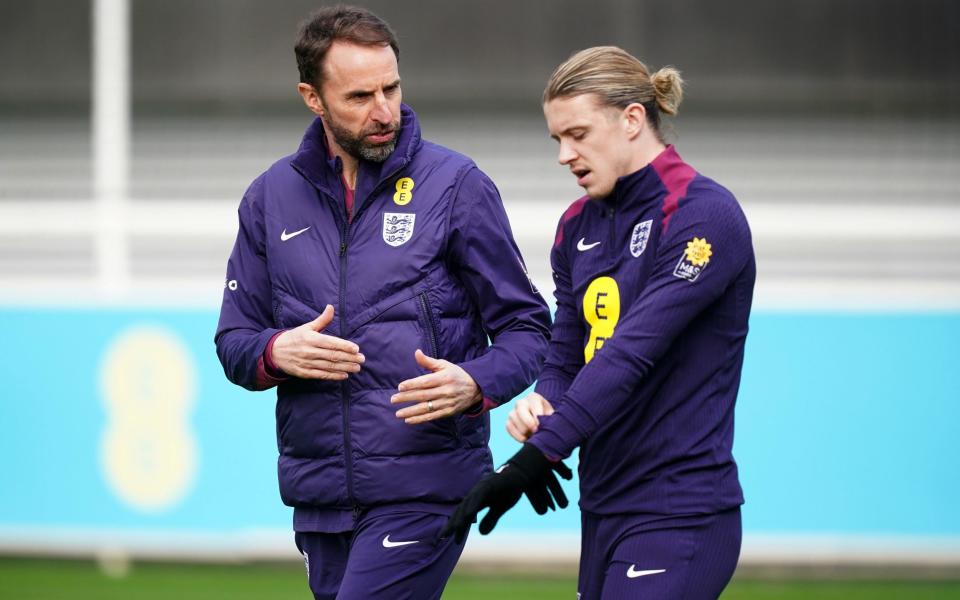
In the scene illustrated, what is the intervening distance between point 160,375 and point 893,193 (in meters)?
4.12

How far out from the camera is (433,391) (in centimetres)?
275

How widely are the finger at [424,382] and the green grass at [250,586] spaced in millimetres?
3051

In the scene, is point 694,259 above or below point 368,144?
below

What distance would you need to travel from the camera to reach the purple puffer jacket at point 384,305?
9.35ft

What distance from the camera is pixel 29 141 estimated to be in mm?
8305

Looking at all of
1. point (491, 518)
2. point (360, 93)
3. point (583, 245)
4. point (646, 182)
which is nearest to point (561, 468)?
point (491, 518)

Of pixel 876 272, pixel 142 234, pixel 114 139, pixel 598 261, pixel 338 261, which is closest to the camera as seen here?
pixel 598 261

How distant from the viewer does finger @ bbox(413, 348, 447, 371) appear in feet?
9.01

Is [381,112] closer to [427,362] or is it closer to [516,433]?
[427,362]

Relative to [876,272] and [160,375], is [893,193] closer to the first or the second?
[876,272]

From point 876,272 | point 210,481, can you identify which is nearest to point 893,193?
point 876,272

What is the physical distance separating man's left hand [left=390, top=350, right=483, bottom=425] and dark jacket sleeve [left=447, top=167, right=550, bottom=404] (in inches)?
3.4

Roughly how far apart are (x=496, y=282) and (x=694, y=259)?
57cm

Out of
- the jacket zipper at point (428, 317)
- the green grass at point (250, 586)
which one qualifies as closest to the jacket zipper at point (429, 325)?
the jacket zipper at point (428, 317)
